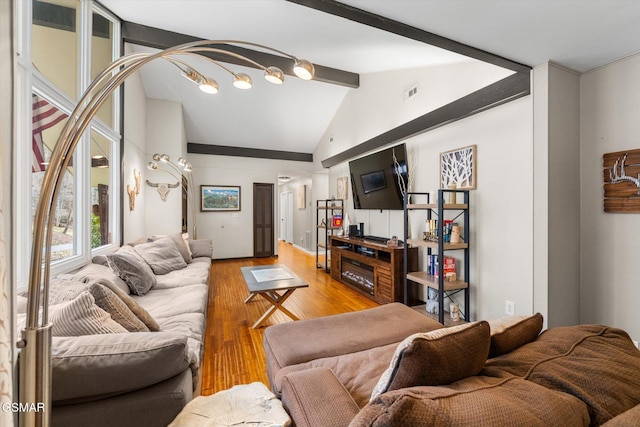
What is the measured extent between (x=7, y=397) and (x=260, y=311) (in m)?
2.85

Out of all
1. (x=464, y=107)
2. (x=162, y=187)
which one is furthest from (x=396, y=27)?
(x=162, y=187)

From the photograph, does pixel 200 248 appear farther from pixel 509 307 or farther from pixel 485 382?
pixel 485 382

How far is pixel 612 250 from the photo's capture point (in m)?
2.05

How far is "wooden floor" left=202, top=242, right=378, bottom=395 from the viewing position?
2.19 metres

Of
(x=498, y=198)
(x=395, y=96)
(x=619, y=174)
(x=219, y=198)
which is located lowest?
(x=498, y=198)

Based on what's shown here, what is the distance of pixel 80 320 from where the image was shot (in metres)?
1.26

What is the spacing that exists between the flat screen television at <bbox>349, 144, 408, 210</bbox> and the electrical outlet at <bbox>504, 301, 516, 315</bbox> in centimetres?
171

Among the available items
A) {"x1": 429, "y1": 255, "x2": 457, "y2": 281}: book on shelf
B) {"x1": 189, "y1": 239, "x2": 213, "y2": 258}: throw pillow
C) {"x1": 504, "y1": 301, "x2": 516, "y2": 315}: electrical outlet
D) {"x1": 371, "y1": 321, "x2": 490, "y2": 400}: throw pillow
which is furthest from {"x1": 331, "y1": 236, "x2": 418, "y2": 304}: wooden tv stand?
{"x1": 371, "y1": 321, "x2": 490, "y2": 400}: throw pillow

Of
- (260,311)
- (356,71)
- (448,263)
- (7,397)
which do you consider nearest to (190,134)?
(356,71)

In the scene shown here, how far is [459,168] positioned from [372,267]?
5.75 ft

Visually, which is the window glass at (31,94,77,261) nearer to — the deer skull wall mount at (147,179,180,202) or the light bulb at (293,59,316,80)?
the light bulb at (293,59,316,80)

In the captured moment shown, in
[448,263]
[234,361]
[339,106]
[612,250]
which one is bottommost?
[234,361]

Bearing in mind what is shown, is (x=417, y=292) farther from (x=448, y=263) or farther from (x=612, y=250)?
(x=612, y=250)

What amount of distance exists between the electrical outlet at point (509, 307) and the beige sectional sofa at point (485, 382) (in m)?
1.53
